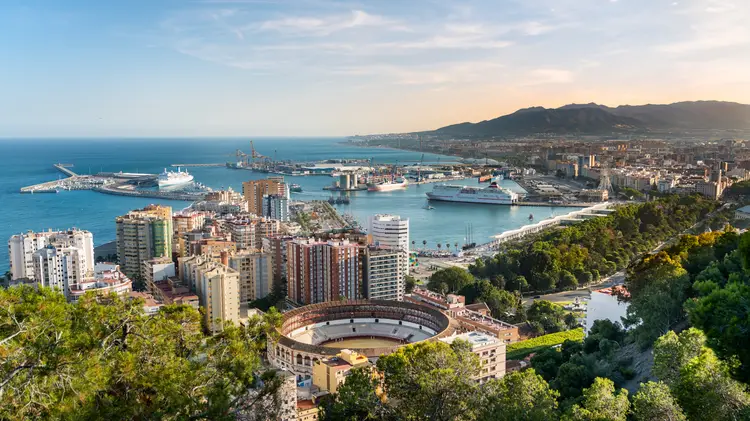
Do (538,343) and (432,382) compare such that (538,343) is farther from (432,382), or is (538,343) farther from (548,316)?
(432,382)

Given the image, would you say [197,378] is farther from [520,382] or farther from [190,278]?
[190,278]

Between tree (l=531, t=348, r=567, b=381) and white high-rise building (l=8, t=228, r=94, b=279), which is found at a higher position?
white high-rise building (l=8, t=228, r=94, b=279)

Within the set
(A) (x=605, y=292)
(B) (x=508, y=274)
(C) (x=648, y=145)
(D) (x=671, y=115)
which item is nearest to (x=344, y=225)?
(B) (x=508, y=274)

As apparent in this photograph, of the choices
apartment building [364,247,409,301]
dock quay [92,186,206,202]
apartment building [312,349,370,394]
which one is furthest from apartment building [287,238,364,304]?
dock quay [92,186,206,202]

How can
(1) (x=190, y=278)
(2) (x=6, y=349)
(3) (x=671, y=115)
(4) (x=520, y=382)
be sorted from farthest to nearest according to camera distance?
(3) (x=671, y=115) < (1) (x=190, y=278) < (4) (x=520, y=382) < (2) (x=6, y=349)

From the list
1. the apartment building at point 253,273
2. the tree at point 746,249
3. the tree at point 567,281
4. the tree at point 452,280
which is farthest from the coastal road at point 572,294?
the tree at point 746,249

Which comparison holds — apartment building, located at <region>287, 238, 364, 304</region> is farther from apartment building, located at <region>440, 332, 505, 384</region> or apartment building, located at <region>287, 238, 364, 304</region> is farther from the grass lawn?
apartment building, located at <region>440, 332, 505, 384</region>

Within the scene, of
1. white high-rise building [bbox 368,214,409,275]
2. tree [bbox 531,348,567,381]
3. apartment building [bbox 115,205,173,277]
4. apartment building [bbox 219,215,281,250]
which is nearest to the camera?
tree [bbox 531,348,567,381]

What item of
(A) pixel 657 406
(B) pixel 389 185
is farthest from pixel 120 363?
(B) pixel 389 185
